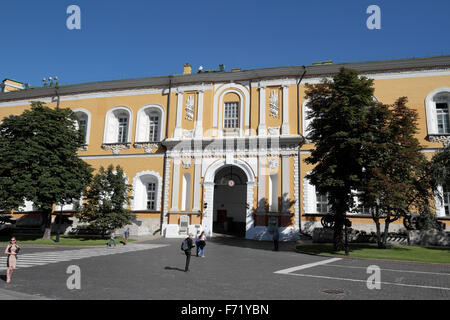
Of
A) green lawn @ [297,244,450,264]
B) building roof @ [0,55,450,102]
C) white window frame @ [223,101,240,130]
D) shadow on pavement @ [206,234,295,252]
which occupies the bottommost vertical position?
shadow on pavement @ [206,234,295,252]

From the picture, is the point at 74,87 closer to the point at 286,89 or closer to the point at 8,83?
the point at 8,83

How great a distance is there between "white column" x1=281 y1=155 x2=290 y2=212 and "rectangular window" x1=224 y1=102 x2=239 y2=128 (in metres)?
5.45

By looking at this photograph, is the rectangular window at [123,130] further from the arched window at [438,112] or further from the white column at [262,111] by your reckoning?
the arched window at [438,112]

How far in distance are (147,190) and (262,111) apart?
12675 mm

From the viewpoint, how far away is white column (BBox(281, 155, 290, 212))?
84.5ft

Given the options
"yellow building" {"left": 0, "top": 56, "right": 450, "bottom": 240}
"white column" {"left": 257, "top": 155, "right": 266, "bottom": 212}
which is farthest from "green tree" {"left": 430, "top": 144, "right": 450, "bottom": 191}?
"white column" {"left": 257, "top": 155, "right": 266, "bottom": 212}

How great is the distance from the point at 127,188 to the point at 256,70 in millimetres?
14727

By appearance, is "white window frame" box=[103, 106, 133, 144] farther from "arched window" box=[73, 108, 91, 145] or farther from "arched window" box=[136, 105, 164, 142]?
"arched window" box=[73, 108, 91, 145]

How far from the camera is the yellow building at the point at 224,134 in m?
25.6

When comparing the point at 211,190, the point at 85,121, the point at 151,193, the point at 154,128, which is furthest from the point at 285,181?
the point at 85,121

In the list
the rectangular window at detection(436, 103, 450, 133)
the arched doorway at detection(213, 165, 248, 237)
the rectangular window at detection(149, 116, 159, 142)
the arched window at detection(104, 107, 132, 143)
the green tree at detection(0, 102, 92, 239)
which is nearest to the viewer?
the green tree at detection(0, 102, 92, 239)

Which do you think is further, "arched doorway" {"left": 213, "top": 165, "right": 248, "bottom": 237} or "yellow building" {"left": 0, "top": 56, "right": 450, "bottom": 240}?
"arched doorway" {"left": 213, "top": 165, "right": 248, "bottom": 237}

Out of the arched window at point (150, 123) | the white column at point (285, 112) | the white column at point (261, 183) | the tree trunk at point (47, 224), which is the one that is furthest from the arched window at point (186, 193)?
the tree trunk at point (47, 224)

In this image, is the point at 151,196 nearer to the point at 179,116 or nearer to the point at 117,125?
the point at 179,116
